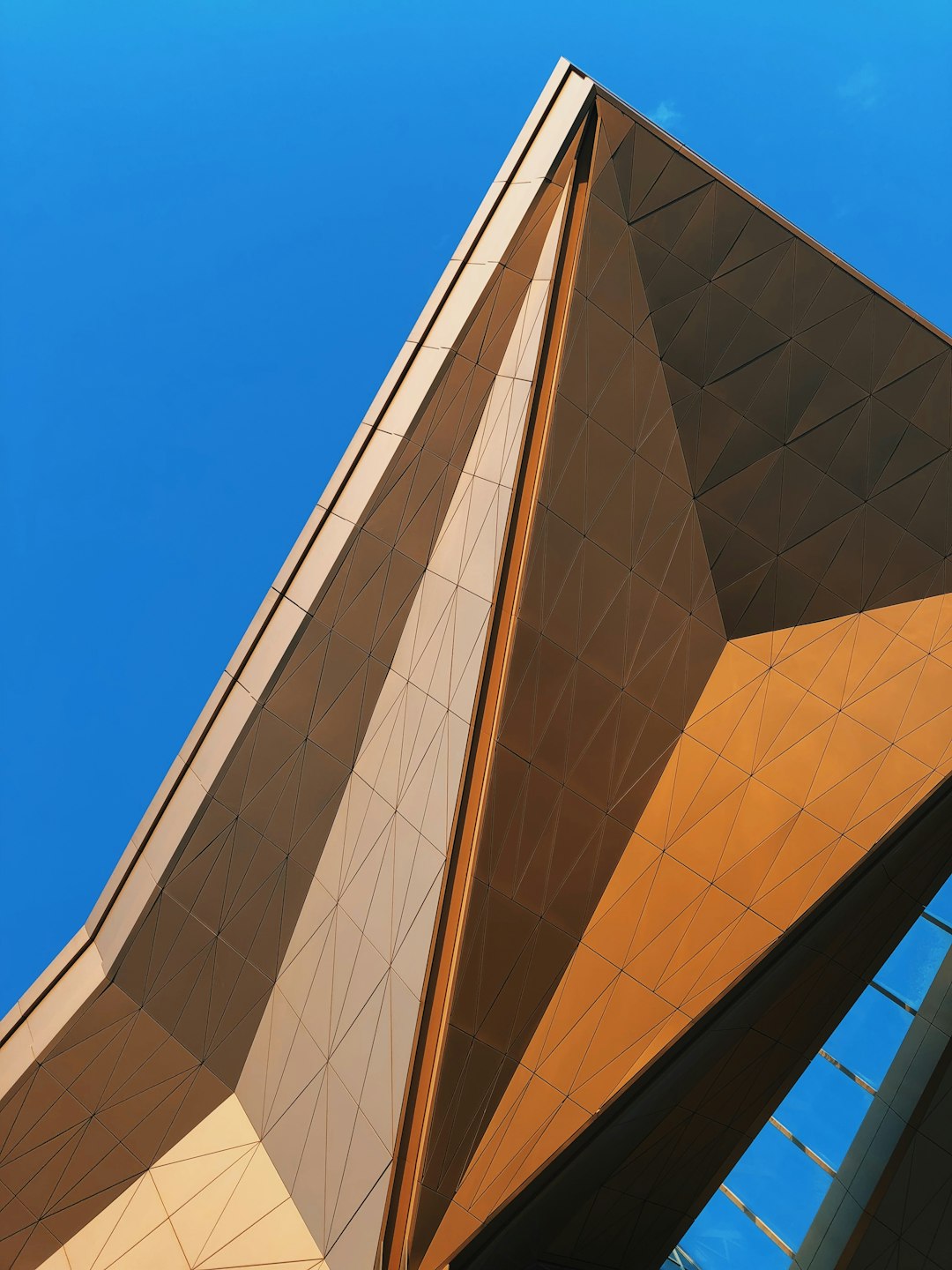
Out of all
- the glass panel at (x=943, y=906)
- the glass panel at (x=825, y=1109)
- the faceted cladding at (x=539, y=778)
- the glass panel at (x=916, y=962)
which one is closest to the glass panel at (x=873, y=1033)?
the glass panel at (x=916, y=962)

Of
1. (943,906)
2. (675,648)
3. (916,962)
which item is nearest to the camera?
(675,648)

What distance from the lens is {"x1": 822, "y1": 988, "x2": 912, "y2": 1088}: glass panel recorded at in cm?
2084

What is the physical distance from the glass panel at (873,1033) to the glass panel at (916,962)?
0.42m

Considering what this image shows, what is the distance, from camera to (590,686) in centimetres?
1540

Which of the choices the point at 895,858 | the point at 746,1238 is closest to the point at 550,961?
the point at 895,858

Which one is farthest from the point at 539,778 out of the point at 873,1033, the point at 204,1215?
the point at 873,1033

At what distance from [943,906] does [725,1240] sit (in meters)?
11.8

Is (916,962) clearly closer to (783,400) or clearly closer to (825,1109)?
(825,1109)

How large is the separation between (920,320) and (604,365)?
231 inches

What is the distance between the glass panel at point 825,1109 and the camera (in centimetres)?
2152

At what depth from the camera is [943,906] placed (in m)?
20.0

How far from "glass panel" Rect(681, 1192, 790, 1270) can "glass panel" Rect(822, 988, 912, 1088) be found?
6149 mm

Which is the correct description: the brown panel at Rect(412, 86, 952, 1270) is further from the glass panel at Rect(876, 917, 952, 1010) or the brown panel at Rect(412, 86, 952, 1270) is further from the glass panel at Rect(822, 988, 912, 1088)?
the glass panel at Rect(822, 988, 912, 1088)

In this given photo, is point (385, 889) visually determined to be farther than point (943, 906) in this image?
No
